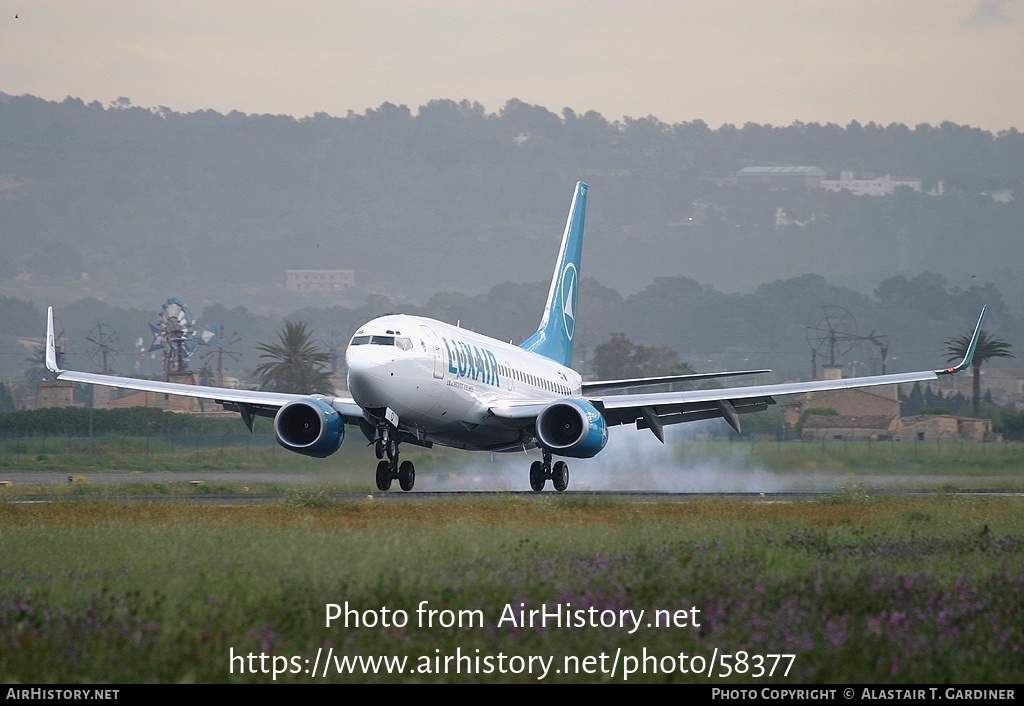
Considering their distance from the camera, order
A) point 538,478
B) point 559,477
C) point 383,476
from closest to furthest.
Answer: point 383,476 < point 538,478 < point 559,477

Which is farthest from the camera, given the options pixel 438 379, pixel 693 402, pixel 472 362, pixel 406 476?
pixel 693 402

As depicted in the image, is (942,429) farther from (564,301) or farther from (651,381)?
(651,381)

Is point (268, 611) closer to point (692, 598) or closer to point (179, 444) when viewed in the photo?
point (692, 598)

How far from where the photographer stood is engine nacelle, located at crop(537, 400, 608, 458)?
34031 mm

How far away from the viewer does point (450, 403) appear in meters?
32.8

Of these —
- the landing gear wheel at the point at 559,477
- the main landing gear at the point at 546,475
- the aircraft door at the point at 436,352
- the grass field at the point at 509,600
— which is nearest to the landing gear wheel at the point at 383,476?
the aircraft door at the point at 436,352

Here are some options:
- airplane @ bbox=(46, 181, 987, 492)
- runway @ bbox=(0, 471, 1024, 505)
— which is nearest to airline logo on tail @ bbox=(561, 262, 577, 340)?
runway @ bbox=(0, 471, 1024, 505)

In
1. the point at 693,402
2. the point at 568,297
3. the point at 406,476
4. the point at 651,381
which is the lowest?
the point at 406,476

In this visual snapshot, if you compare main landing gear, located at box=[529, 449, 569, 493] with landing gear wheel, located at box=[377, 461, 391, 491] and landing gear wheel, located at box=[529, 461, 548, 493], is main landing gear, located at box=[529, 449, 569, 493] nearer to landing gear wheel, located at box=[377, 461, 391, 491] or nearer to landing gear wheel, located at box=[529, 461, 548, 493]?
landing gear wheel, located at box=[529, 461, 548, 493]

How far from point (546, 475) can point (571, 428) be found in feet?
11.9

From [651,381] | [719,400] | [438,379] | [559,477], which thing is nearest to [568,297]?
[651,381]

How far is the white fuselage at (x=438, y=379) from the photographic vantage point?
101 ft

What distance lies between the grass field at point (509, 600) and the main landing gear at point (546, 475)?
14788 millimetres

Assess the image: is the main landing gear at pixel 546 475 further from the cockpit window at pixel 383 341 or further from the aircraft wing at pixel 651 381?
the cockpit window at pixel 383 341
